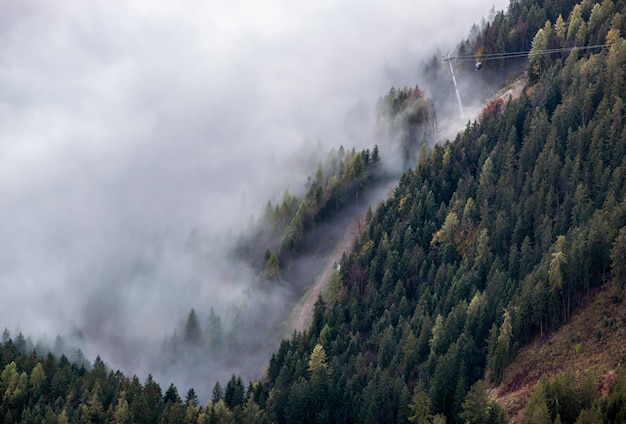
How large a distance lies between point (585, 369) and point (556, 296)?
21.8m

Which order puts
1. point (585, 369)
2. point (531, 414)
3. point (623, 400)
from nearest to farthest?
1. point (623, 400)
2. point (531, 414)
3. point (585, 369)

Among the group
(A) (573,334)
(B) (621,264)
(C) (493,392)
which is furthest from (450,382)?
(B) (621,264)

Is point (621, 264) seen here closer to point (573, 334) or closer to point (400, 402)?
point (573, 334)

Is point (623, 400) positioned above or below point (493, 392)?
below

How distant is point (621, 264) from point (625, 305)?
303 inches

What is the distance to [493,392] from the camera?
194625 millimetres

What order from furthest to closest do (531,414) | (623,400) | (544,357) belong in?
(544,357), (531,414), (623,400)

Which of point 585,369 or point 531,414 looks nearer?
point 531,414

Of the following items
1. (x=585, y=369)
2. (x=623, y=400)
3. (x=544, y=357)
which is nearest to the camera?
(x=623, y=400)

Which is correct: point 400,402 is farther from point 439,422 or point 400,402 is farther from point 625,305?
point 625,305

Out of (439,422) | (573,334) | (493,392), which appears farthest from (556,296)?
(439,422)

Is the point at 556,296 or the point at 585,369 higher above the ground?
the point at 556,296

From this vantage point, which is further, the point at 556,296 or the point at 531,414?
the point at 556,296

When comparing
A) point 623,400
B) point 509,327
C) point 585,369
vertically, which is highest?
point 509,327
